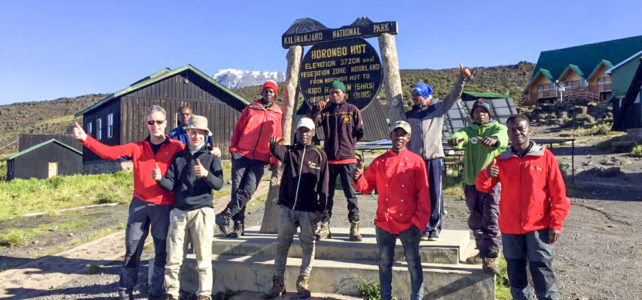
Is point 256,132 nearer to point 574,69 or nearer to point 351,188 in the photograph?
point 351,188

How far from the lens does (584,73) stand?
40625 millimetres

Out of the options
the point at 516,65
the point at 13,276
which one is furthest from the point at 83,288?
Answer: the point at 516,65

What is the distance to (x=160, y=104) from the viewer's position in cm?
2411

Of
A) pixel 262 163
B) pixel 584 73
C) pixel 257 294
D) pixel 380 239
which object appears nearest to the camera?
pixel 380 239

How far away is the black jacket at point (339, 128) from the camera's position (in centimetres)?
502

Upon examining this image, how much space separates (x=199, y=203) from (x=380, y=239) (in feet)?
5.79

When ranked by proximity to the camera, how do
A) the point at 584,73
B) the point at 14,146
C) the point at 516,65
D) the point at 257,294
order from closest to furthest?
1. the point at 257,294
2. the point at 584,73
3. the point at 14,146
4. the point at 516,65

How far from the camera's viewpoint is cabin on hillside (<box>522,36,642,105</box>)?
3916cm

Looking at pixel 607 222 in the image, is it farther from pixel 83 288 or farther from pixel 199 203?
pixel 83 288

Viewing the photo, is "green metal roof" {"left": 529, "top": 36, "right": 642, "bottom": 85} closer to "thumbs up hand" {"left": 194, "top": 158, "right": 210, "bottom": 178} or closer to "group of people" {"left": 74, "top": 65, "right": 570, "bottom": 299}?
"group of people" {"left": 74, "top": 65, "right": 570, "bottom": 299}

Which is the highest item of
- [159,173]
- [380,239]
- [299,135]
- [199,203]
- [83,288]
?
[299,135]

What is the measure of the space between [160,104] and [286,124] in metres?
19.7

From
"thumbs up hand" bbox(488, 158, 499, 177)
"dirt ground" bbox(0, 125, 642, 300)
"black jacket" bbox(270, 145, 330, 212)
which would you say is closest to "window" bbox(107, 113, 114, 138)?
"dirt ground" bbox(0, 125, 642, 300)

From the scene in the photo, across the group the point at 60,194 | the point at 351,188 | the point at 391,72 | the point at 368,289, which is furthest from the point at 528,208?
the point at 60,194
